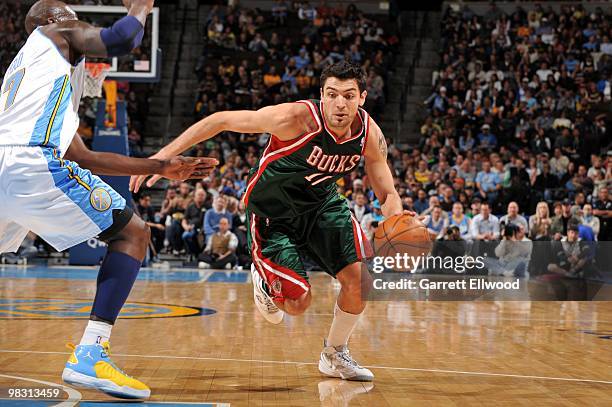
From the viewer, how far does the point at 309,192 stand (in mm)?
5348

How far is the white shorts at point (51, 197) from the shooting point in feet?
13.2

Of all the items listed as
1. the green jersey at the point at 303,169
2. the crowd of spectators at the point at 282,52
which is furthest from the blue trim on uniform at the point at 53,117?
the crowd of spectators at the point at 282,52

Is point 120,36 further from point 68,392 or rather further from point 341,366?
point 341,366

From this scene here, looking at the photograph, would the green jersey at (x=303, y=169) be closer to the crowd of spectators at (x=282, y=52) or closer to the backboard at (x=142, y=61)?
the backboard at (x=142, y=61)

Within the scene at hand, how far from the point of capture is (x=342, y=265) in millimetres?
5316

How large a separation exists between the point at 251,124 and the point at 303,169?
0.44 m

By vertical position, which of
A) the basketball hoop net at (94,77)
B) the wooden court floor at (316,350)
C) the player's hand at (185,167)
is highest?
the basketball hoop net at (94,77)

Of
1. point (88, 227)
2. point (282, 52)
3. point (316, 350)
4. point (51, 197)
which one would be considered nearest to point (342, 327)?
point (316, 350)

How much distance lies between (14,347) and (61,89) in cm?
254

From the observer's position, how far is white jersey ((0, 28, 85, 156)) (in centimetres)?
407

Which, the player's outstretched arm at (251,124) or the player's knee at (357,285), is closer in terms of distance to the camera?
the player's outstretched arm at (251,124)

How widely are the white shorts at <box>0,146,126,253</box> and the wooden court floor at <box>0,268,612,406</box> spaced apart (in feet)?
2.84

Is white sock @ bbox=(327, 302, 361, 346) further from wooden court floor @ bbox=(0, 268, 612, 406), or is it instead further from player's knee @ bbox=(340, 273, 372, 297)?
wooden court floor @ bbox=(0, 268, 612, 406)

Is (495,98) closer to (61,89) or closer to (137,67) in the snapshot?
(137,67)
